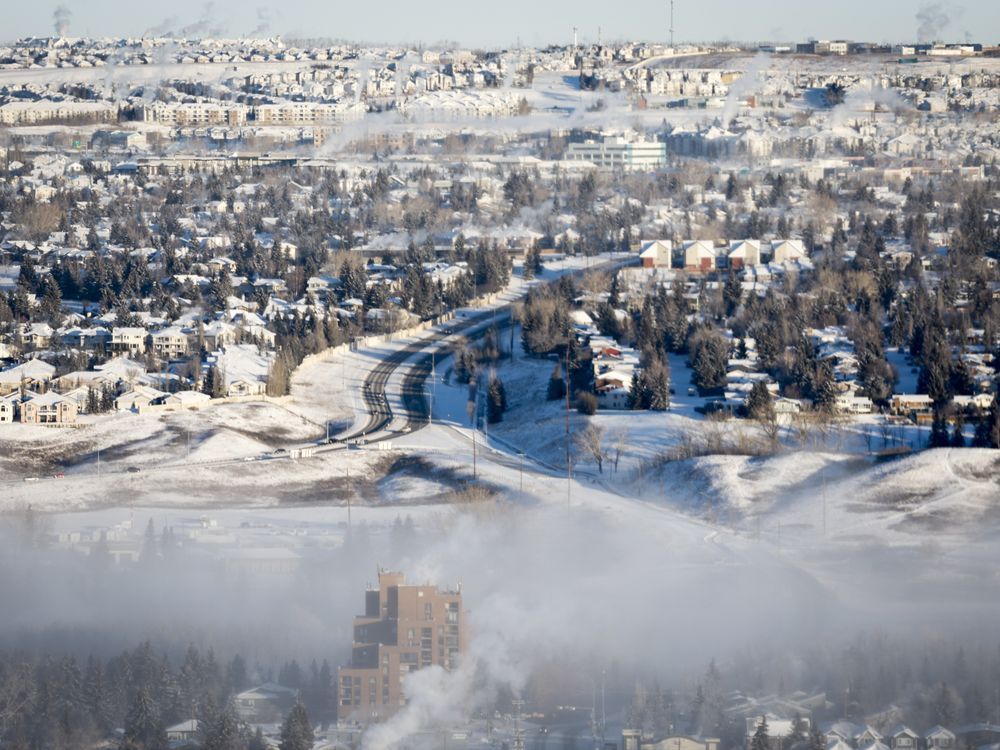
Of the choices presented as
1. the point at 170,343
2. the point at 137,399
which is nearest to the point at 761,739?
the point at 137,399

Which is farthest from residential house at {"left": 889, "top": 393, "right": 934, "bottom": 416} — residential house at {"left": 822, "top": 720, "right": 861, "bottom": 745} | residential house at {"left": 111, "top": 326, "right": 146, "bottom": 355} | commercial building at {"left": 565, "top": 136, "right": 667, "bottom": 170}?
commercial building at {"left": 565, "top": 136, "right": 667, "bottom": 170}

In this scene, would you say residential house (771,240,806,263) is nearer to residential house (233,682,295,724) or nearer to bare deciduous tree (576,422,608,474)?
bare deciduous tree (576,422,608,474)

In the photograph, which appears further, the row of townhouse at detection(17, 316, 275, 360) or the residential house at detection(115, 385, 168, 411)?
the row of townhouse at detection(17, 316, 275, 360)

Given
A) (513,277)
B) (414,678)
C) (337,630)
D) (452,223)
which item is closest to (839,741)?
(414,678)

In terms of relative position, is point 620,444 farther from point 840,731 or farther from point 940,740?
point 940,740

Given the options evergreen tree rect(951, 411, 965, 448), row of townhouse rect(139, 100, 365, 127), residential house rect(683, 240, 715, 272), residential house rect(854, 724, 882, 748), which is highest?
row of townhouse rect(139, 100, 365, 127)

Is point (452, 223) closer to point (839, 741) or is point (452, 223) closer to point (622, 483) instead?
point (622, 483)
